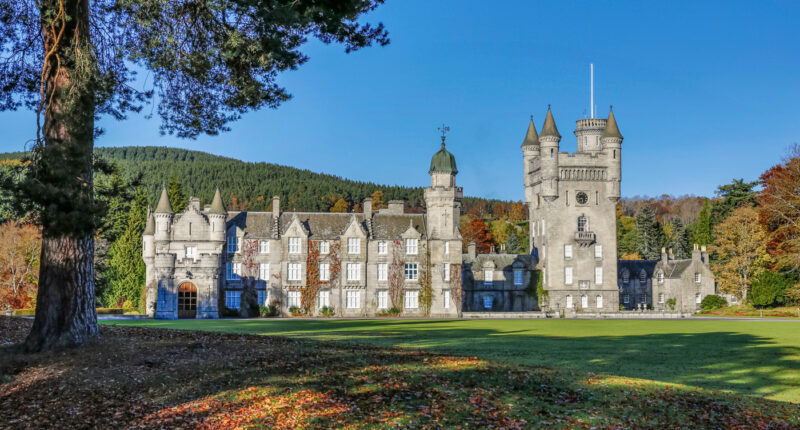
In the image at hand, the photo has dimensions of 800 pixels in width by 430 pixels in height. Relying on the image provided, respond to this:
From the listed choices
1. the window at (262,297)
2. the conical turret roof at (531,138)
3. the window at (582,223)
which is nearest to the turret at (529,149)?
the conical turret roof at (531,138)

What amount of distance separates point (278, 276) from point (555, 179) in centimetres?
2755

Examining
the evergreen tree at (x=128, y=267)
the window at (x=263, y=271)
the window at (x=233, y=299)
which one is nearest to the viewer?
the window at (x=233, y=299)

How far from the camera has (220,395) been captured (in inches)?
504

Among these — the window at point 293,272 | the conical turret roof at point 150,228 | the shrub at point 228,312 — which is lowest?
the shrub at point 228,312

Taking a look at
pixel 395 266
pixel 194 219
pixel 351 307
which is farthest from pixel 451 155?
pixel 194 219

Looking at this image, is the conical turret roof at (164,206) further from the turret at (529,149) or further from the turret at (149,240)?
the turret at (529,149)

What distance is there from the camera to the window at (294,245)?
58.3 metres

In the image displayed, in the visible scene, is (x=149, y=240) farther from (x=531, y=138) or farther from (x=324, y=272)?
(x=531, y=138)

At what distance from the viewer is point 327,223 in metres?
60.1

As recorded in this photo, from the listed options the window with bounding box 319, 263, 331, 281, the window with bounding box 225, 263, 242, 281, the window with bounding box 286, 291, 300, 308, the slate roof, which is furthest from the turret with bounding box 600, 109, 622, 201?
the window with bounding box 225, 263, 242, 281

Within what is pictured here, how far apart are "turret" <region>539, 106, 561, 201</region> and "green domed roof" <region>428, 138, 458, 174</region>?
42.3 ft

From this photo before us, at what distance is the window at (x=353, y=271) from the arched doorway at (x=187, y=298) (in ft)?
39.6

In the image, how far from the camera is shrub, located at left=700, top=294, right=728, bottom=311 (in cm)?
7162

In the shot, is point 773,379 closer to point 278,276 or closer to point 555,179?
point 278,276
